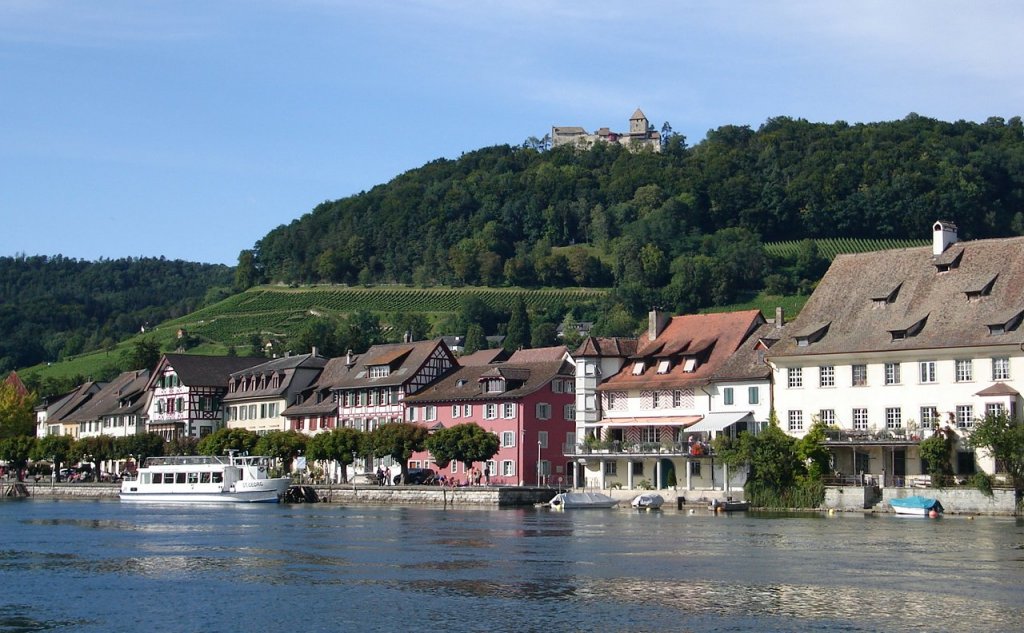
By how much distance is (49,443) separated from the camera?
420ft

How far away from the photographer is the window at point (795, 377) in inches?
3118

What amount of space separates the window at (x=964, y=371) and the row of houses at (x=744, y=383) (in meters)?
0.07

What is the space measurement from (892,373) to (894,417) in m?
2.31

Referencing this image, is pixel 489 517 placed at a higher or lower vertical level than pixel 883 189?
lower

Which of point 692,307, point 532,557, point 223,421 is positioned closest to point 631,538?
point 532,557

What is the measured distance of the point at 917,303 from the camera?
76000 mm

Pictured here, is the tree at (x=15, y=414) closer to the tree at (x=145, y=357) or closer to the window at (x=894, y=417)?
the tree at (x=145, y=357)

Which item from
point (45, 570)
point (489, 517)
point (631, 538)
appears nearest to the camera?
point (45, 570)

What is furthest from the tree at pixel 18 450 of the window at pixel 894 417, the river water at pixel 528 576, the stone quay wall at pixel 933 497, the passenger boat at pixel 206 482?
the window at pixel 894 417

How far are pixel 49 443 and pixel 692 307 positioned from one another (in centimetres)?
A: 8789

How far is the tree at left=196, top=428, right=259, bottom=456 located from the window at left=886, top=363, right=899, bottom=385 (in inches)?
2104

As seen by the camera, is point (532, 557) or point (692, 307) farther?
point (692, 307)

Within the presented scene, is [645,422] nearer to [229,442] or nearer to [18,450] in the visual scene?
[229,442]

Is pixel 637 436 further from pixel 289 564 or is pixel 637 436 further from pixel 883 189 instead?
pixel 883 189
